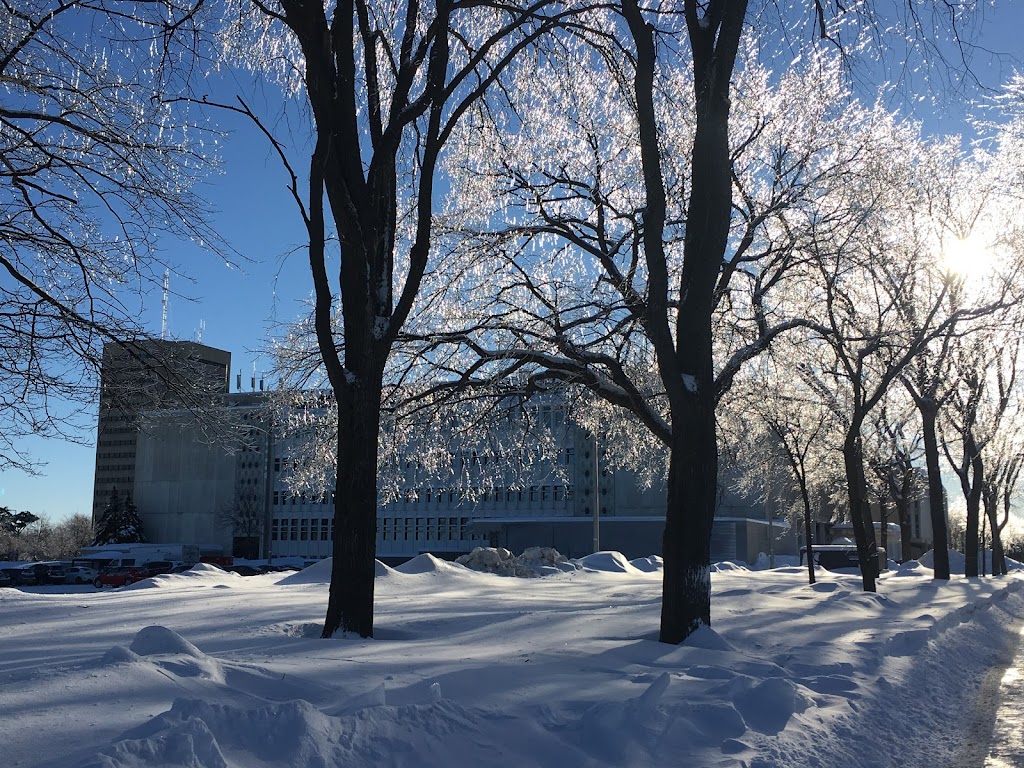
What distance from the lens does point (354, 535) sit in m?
8.23

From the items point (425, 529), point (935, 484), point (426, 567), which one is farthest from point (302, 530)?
point (935, 484)

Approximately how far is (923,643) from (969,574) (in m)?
24.1

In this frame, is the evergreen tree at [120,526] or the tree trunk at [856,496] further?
the evergreen tree at [120,526]

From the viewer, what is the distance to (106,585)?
148ft

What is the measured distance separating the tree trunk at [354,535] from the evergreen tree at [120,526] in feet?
299

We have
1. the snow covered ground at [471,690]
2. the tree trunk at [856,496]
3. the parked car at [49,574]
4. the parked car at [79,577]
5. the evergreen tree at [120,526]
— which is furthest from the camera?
the evergreen tree at [120,526]

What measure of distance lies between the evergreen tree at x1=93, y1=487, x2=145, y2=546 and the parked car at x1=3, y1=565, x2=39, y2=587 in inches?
1598

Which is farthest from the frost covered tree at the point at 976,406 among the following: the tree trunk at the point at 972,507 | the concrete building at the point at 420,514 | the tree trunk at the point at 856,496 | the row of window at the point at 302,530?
the row of window at the point at 302,530

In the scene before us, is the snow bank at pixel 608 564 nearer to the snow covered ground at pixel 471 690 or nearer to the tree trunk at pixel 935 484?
the tree trunk at pixel 935 484

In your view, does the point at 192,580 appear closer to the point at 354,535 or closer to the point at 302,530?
the point at 354,535

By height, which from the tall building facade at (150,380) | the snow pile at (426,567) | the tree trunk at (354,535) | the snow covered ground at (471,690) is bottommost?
the snow pile at (426,567)

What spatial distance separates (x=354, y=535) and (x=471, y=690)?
307cm

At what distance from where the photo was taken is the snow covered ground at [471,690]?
4.10 m

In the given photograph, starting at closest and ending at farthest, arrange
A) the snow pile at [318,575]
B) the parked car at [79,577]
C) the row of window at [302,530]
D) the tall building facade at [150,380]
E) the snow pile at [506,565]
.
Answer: the tall building facade at [150,380] → the snow pile at [318,575] → the snow pile at [506,565] → the parked car at [79,577] → the row of window at [302,530]
